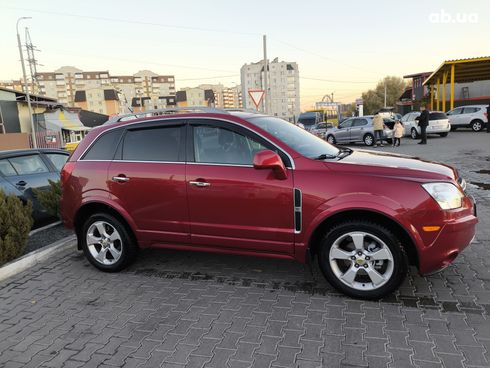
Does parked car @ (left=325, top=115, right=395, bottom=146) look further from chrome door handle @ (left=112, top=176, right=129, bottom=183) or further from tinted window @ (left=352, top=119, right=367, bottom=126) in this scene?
chrome door handle @ (left=112, top=176, right=129, bottom=183)

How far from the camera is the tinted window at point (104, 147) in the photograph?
4.57 metres

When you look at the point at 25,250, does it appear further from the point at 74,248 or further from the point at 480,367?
the point at 480,367

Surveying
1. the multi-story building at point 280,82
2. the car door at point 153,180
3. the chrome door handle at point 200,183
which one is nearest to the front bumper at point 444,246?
the chrome door handle at point 200,183

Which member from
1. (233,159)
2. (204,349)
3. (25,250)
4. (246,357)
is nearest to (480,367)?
(246,357)

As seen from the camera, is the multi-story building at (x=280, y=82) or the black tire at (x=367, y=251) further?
the multi-story building at (x=280, y=82)

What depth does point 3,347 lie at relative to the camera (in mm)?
3250

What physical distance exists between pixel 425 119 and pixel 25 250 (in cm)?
1755

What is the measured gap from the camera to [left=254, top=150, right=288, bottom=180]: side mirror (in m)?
3.54

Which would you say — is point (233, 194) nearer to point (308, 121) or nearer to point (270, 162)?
point (270, 162)

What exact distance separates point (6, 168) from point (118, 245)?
330 centimetres

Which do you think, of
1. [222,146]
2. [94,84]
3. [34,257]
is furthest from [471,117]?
[94,84]

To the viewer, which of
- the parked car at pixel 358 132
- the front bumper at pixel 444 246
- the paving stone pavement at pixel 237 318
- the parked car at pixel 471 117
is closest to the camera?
the paving stone pavement at pixel 237 318

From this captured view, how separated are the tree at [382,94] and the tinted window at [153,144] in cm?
8134

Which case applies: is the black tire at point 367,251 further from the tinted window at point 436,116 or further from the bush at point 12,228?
the tinted window at point 436,116
